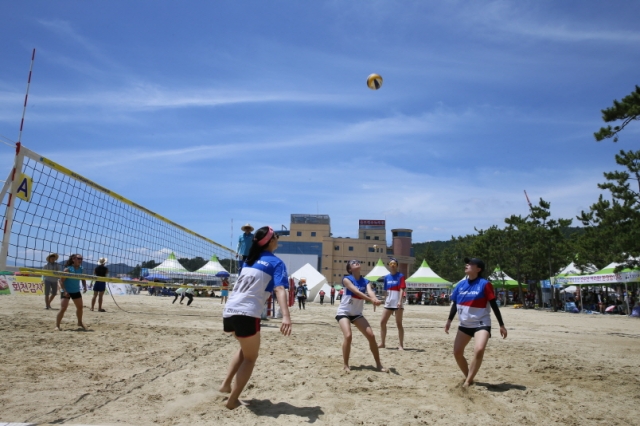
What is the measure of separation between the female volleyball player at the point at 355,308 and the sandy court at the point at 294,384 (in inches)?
12.1

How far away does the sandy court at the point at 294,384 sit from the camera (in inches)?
153

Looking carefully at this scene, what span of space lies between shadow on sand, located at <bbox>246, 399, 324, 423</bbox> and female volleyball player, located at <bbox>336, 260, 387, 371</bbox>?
64.6 inches

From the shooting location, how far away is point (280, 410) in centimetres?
402

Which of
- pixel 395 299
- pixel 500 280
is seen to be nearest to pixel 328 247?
pixel 500 280

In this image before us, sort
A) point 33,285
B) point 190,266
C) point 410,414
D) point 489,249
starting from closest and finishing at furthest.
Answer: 1. point 410,414
2. point 190,266
3. point 33,285
4. point 489,249

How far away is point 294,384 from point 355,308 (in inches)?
60.1

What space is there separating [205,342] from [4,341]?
285 centimetres

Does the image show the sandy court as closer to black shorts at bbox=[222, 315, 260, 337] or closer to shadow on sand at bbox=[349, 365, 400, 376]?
shadow on sand at bbox=[349, 365, 400, 376]

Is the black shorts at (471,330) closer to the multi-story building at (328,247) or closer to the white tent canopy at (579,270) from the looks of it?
the white tent canopy at (579,270)

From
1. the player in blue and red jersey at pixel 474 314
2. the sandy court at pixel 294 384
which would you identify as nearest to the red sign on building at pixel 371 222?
the sandy court at pixel 294 384

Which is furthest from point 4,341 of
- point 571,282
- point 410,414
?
point 571,282

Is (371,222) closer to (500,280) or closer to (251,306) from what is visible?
(500,280)

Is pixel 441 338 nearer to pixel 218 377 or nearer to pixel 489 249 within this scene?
pixel 218 377

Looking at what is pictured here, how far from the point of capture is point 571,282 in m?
27.1
